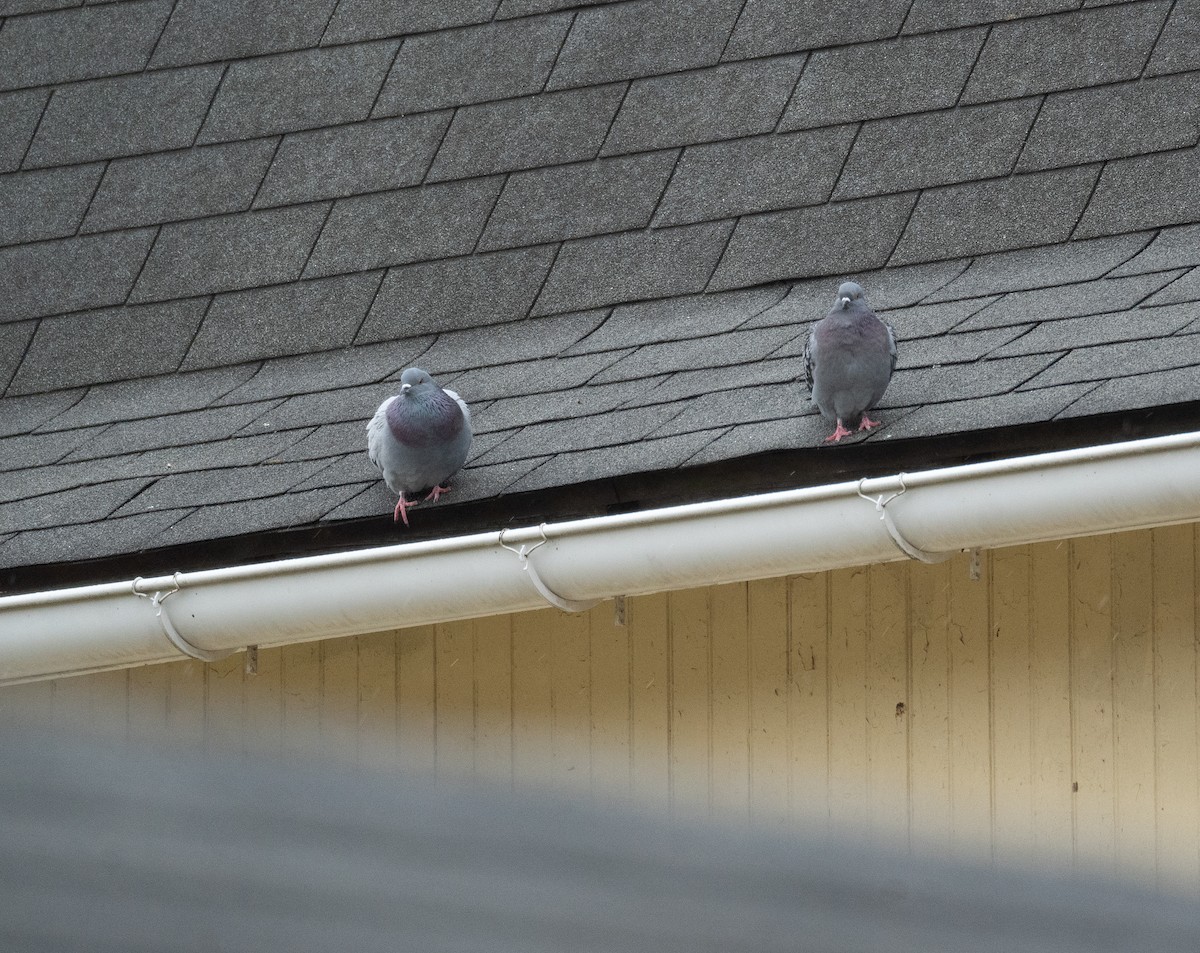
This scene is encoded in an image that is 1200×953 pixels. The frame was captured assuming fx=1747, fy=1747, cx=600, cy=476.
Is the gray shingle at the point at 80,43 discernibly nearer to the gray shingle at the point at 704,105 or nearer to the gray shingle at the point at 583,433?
the gray shingle at the point at 704,105

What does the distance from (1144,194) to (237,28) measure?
112 inches

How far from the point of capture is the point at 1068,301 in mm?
4020

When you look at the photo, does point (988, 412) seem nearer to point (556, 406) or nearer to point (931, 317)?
point (931, 317)

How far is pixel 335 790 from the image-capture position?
0.71 meters

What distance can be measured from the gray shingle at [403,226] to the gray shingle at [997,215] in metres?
1.23

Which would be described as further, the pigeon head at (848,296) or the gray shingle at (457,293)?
the gray shingle at (457,293)

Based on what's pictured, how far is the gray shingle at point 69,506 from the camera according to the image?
4301 mm

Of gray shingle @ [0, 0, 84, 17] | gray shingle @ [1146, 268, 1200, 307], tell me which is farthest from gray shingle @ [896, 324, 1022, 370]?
gray shingle @ [0, 0, 84, 17]

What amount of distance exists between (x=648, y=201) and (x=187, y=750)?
419 centimetres

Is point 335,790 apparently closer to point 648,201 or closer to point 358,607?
point 358,607

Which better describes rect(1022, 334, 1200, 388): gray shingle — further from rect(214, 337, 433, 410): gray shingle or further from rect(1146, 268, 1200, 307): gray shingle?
rect(214, 337, 433, 410): gray shingle

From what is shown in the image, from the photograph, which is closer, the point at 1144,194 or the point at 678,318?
the point at 1144,194

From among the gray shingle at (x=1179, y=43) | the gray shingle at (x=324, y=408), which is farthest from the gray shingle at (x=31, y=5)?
the gray shingle at (x=1179, y=43)

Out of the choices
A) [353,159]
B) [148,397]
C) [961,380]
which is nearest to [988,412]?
[961,380]
